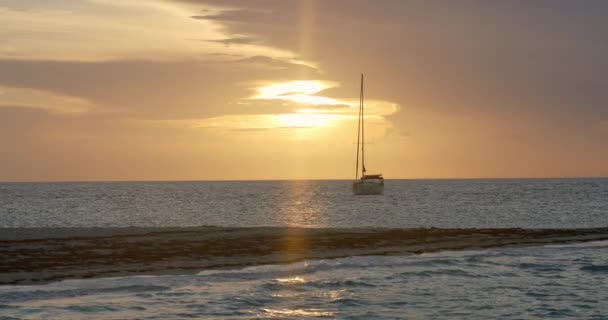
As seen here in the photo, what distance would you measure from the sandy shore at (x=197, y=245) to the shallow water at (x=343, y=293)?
230cm

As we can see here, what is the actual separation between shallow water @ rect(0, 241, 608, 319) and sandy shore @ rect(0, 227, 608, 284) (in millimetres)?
2298

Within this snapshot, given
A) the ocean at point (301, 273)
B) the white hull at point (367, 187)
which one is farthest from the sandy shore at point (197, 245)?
the white hull at point (367, 187)

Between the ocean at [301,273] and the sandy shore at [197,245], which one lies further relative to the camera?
the sandy shore at [197,245]

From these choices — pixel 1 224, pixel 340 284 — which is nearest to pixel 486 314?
pixel 340 284

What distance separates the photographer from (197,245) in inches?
1714

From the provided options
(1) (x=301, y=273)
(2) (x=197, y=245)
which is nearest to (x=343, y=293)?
(1) (x=301, y=273)

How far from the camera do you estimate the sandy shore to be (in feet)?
112

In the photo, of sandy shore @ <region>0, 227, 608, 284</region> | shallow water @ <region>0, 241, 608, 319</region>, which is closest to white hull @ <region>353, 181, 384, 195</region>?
sandy shore @ <region>0, 227, 608, 284</region>

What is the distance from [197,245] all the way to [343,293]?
50.9 feet

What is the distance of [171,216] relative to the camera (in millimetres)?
90812

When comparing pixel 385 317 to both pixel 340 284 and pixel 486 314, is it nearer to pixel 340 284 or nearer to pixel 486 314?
pixel 486 314

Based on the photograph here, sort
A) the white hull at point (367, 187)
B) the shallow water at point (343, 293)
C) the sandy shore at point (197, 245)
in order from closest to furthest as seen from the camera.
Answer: the shallow water at point (343, 293) < the sandy shore at point (197, 245) < the white hull at point (367, 187)

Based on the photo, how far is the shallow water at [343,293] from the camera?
84.4ft

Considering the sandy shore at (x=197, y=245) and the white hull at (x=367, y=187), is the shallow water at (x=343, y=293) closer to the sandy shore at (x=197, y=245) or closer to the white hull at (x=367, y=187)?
the sandy shore at (x=197, y=245)
